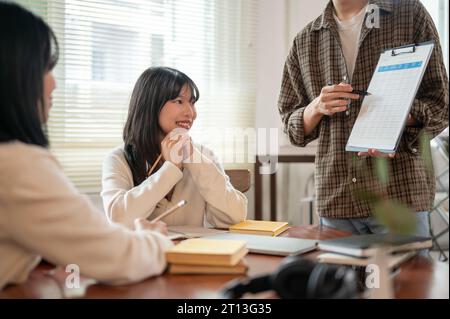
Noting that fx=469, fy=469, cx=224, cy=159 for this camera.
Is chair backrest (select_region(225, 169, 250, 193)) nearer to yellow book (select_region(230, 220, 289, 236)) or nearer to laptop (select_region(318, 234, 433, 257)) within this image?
yellow book (select_region(230, 220, 289, 236))

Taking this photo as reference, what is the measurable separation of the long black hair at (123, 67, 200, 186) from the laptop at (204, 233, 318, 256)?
58 centimetres

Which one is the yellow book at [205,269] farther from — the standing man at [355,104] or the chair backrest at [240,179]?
the chair backrest at [240,179]

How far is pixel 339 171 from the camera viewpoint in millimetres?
1517

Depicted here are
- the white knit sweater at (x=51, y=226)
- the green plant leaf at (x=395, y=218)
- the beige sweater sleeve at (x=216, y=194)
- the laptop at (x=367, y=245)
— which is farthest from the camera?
the beige sweater sleeve at (x=216, y=194)

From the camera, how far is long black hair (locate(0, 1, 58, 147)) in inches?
30.2

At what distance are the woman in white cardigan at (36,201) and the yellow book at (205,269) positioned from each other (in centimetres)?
3

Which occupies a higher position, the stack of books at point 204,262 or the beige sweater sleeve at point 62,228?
the beige sweater sleeve at point 62,228

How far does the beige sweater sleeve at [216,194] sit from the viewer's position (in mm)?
1458

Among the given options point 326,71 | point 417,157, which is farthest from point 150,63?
point 417,157

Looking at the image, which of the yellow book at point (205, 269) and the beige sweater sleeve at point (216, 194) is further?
the beige sweater sleeve at point (216, 194)

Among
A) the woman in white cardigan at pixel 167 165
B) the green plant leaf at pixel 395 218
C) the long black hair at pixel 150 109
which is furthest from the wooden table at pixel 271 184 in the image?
the green plant leaf at pixel 395 218

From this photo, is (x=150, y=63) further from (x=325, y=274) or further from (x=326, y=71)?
(x=325, y=274)

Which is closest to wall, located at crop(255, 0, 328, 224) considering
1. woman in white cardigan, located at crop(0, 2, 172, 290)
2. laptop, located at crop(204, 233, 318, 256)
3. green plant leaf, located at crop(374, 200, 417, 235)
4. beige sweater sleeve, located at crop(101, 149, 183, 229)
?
beige sweater sleeve, located at crop(101, 149, 183, 229)
